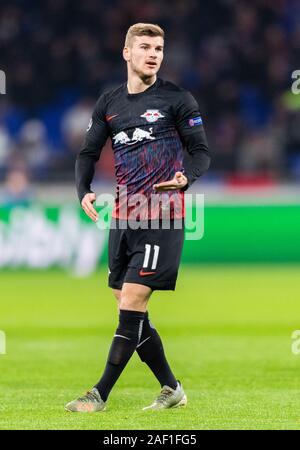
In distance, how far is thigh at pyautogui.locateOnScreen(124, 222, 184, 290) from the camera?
22.2 ft

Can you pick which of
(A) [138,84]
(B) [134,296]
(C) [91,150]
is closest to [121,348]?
(B) [134,296]

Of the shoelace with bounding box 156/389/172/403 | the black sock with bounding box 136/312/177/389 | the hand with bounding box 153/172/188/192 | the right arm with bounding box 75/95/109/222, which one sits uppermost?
the right arm with bounding box 75/95/109/222

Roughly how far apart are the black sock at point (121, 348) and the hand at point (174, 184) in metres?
0.81

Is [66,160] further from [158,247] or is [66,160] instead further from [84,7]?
[158,247]

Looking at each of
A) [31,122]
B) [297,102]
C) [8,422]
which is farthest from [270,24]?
[8,422]

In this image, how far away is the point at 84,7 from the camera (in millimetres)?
22000

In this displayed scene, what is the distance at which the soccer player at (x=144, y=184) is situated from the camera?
676 cm

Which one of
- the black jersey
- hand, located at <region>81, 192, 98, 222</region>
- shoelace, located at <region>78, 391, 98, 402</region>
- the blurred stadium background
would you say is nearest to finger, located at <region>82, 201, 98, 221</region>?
hand, located at <region>81, 192, 98, 222</region>

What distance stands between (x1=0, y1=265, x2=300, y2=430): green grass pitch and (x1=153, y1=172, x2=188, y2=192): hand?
4.42 ft

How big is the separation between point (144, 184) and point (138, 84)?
640mm

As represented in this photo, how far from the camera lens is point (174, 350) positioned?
1000cm

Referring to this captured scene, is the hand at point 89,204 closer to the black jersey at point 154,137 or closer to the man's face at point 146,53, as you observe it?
the black jersey at point 154,137

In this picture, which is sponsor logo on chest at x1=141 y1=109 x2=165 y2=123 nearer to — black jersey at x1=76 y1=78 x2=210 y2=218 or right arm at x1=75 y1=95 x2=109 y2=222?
black jersey at x1=76 y1=78 x2=210 y2=218

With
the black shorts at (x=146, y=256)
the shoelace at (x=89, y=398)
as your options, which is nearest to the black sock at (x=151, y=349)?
the black shorts at (x=146, y=256)
